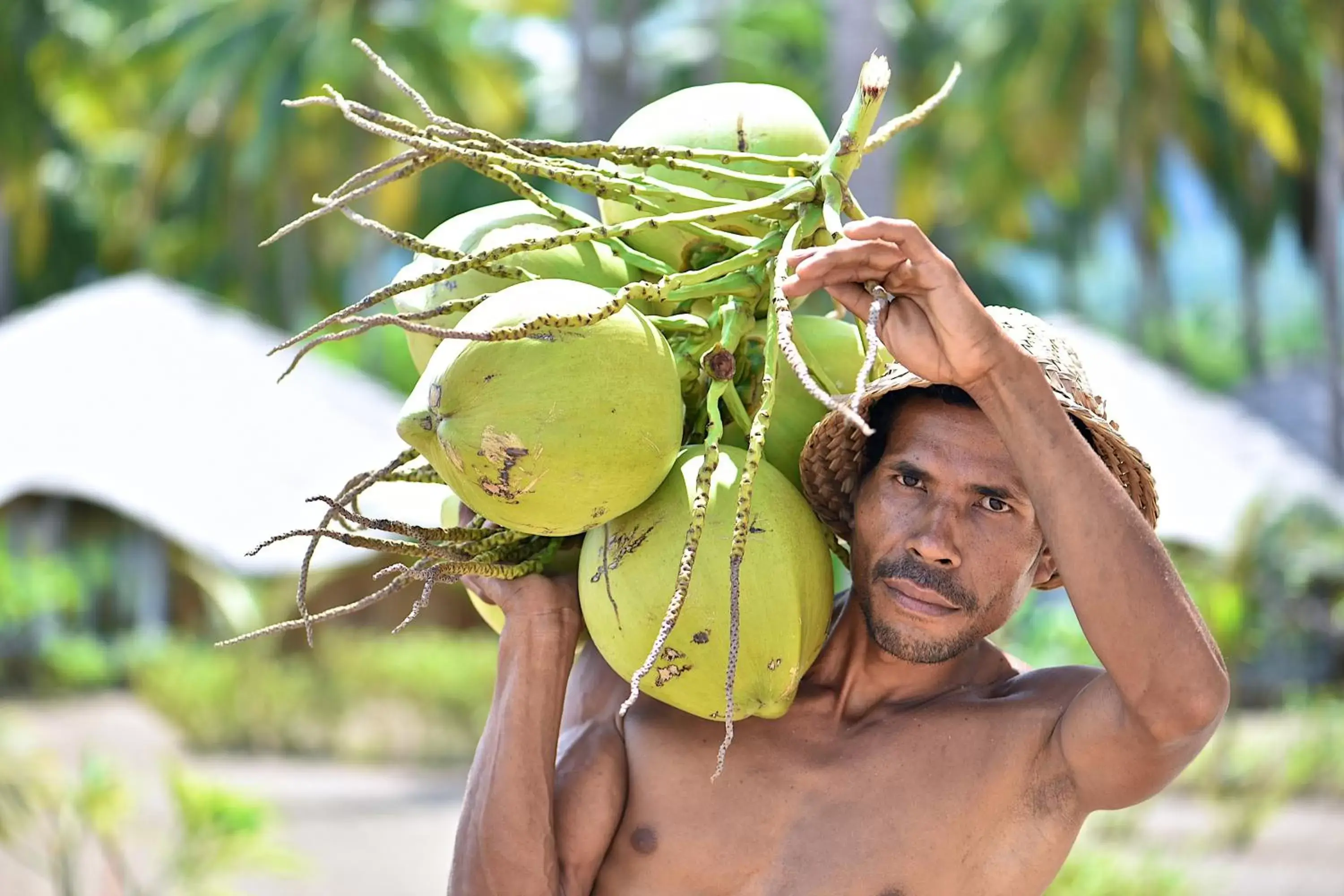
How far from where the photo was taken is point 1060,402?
193 centimetres

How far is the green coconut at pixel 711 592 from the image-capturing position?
6.05 feet

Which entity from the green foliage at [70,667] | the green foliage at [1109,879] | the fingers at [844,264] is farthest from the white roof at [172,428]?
the fingers at [844,264]

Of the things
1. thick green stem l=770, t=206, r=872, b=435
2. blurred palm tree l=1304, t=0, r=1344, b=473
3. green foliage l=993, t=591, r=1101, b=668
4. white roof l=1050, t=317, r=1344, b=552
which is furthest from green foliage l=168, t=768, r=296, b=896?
blurred palm tree l=1304, t=0, r=1344, b=473

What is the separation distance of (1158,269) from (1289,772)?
1852 cm

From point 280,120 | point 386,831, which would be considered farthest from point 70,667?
point 280,120

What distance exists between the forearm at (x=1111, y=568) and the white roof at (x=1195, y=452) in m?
11.6

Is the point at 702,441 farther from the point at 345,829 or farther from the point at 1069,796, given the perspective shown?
the point at 345,829

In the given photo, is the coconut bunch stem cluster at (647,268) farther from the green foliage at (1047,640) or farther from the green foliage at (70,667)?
the green foliage at (70,667)

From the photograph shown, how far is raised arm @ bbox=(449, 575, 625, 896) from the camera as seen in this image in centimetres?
208

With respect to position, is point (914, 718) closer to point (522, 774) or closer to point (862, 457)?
point (862, 457)

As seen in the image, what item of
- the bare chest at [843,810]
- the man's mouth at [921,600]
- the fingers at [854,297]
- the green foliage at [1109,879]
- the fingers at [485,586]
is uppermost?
the fingers at [854,297]

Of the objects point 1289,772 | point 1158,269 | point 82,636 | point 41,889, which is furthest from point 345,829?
point 1158,269

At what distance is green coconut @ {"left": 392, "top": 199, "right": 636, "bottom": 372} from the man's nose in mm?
488

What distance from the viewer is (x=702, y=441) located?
2.03m
